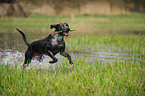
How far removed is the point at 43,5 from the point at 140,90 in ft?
87.8

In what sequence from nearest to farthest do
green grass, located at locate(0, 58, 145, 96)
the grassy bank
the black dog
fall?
green grass, located at locate(0, 58, 145, 96) → the black dog → the grassy bank

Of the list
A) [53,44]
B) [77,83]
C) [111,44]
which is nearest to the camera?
[77,83]

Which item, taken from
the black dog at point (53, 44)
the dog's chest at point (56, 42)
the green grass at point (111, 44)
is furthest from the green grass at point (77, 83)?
the green grass at point (111, 44)

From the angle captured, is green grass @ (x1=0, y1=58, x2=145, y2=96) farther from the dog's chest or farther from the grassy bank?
the grassy bank

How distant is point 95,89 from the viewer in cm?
467

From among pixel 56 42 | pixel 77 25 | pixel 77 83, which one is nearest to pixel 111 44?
pixel 56 42

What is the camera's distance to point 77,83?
4.67 metres

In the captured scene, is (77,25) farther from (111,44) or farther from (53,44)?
(53,44)

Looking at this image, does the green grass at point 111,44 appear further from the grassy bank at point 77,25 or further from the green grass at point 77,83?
the grassy bank at point 77,25

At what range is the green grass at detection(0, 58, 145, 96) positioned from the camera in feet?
14.6

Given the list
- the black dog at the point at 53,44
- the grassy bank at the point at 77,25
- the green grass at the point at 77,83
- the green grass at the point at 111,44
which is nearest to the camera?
the green grass at the point at 77,83

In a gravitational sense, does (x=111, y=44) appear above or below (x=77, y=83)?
below

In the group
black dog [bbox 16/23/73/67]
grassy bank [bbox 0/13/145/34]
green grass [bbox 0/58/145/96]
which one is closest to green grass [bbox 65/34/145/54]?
green grass [bbox 0/58/145/96]

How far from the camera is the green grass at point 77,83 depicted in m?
4.45
